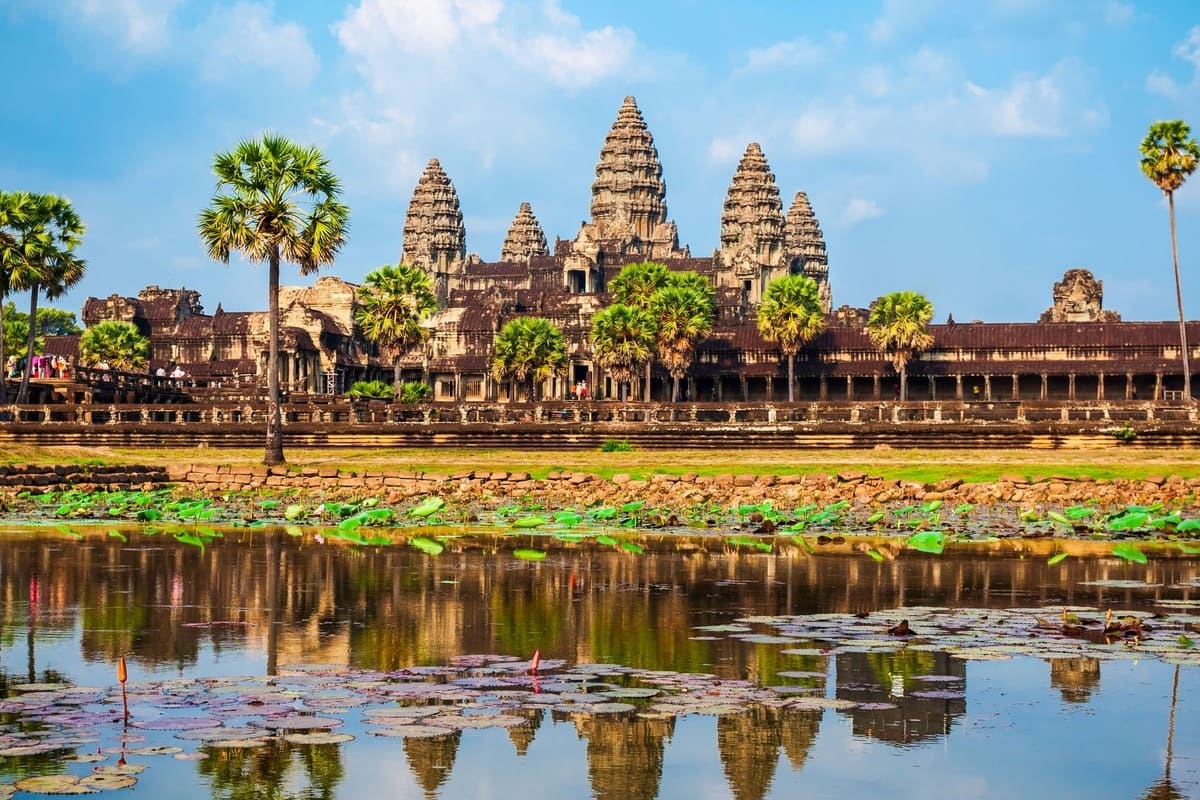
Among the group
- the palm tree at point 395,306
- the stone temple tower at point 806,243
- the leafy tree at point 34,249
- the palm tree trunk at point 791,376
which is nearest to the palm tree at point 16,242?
the leafy tree at point 34,249

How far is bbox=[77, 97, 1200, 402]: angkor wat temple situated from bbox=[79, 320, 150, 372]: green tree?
6.88 metres

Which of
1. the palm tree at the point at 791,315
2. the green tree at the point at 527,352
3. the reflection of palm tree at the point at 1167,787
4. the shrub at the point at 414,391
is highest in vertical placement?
the palm tree at the point at 791,315

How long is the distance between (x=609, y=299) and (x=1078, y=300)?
38.7 m

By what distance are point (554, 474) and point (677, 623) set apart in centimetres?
2253

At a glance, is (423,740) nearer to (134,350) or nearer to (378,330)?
(378,330)

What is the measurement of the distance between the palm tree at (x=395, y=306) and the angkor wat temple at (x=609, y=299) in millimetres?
11909

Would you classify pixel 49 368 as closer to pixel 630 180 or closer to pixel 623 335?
pixel 623 335

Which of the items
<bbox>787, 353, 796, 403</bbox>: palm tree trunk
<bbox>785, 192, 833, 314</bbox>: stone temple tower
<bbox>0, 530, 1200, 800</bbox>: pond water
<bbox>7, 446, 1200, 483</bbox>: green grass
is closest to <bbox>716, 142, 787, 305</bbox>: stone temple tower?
<bbox>785, 192, 833, 314</bbox>: stone temple tower

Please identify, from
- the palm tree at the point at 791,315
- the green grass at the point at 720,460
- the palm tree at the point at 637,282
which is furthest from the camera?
the palm tree at the point at 791,315

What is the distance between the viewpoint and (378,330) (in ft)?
273

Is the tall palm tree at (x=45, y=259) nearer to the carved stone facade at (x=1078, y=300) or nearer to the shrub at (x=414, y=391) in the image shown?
the shrub at (x=414, y=391)

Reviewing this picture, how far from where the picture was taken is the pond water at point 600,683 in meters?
10.2

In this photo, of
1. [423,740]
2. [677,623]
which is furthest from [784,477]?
[423,740]

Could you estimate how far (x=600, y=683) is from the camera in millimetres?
12984
